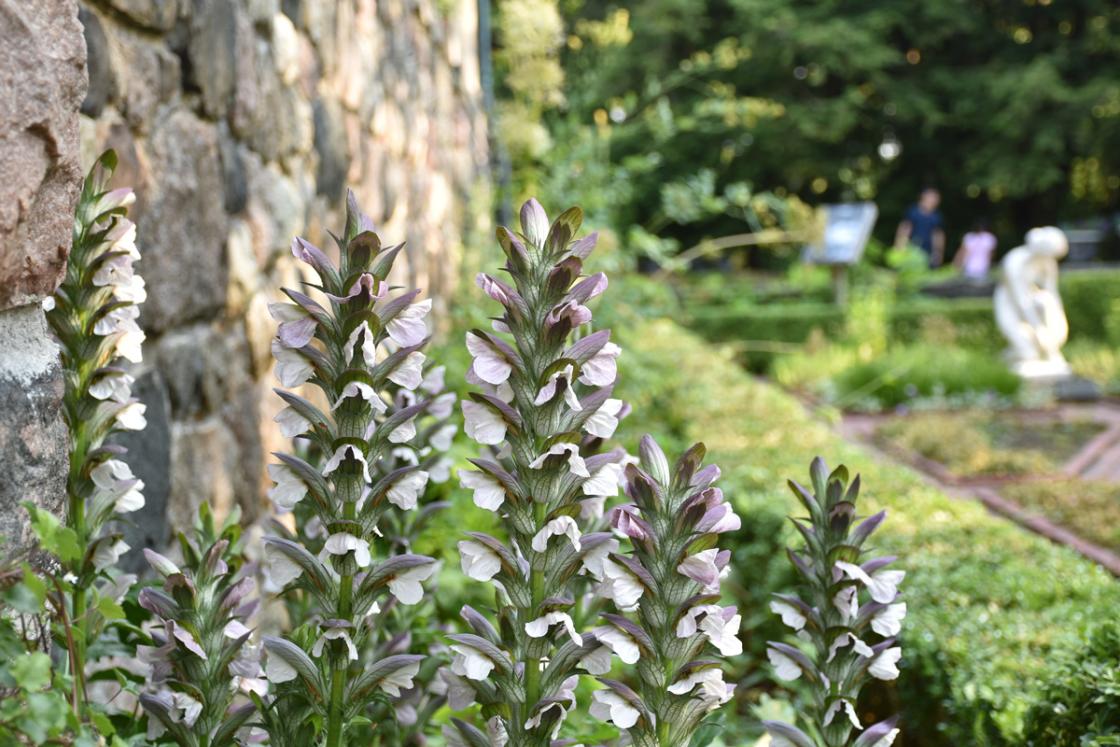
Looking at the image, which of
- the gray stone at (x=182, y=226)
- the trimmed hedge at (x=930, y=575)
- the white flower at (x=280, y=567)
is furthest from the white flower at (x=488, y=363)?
the trimmed hedge at (x=930, y=575)

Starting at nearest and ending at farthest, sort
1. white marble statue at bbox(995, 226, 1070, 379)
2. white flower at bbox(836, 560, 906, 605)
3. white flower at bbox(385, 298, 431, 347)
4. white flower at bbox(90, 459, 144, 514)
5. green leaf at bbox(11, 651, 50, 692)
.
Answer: green leaf at bbox(11, 651, 50, 692) < white flower at bbox(385, 298, 431, 347) < white flower at bbox(90, 459, 144, 514) < white flower at bbox(836, 560, 906, 605) < white marble statue at bbox(995, 226, 1070, 379)

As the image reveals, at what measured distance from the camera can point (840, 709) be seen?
1476 millimetres

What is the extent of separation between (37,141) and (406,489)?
0.55 m

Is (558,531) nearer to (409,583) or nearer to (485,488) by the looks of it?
(485,488)

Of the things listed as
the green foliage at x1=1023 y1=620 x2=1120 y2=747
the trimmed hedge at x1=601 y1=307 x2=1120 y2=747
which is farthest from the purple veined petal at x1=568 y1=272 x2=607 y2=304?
the trimmed hedge at x1=601 y1=307 x2=1120 y2=747

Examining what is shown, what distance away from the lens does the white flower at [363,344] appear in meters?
1.15

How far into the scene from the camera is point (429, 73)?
620 centimetres

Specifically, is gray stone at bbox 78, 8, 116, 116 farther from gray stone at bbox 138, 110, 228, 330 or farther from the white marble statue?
the white marble statue

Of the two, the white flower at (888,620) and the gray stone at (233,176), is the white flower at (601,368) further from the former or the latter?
the gray stone at (233,176)

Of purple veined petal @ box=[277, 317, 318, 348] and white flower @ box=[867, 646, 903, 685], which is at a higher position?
purple veined petal @ box=[277, 317, 318, 348]

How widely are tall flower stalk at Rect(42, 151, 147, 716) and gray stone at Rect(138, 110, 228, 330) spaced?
2.04 ft

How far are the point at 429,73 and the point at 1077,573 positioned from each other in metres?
4.39

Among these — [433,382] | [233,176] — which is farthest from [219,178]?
[433,382]

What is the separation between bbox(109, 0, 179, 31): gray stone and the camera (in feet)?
6.29
